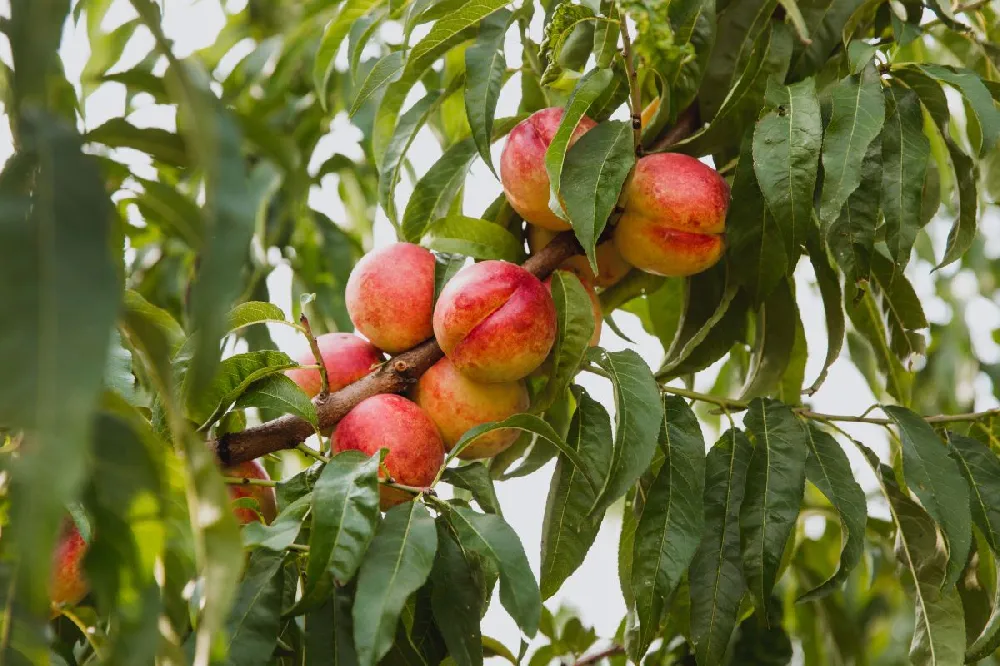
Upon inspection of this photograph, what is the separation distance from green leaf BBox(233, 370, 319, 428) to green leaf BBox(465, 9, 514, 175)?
33 cm

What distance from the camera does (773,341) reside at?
1288mm

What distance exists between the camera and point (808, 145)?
3.46 ft

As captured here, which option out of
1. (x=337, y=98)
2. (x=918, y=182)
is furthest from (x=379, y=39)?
(x=918, y=182)

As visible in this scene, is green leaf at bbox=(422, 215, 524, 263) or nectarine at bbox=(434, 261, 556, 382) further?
green leaf at bbox=(422, 215, 524, 263)

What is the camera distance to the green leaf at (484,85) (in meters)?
1.13

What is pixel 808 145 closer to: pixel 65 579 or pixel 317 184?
pixel 65 579

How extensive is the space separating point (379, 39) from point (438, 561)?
4.06 feet

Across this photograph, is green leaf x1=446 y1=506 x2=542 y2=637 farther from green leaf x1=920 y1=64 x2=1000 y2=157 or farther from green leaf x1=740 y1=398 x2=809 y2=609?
green leaf x1=920 y1=64 x2=1000 y2=157

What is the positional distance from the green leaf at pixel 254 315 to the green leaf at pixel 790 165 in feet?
1.76

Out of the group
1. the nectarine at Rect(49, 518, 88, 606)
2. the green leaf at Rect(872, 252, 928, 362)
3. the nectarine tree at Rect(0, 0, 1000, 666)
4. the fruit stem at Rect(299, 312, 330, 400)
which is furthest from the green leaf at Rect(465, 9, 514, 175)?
the nectarine at Rect(49, 518, 88, 606)

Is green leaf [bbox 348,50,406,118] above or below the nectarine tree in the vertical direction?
above

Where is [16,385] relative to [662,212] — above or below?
above

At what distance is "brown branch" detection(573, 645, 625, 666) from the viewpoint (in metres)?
1.51

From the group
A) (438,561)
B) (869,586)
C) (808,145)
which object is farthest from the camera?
(869,586)
